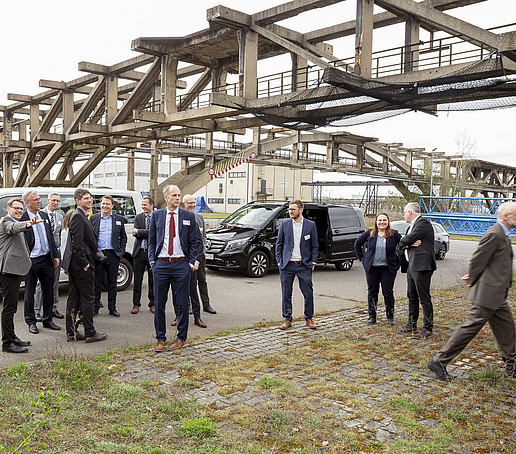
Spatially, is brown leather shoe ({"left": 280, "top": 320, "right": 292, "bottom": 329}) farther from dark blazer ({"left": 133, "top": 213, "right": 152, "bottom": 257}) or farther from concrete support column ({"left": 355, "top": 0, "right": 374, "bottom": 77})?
concrete support column ({"left": 355, "top": 0, "right": 374, "bottom": 77})

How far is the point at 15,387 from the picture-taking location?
4844mm

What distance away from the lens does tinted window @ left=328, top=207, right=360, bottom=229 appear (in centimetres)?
1502

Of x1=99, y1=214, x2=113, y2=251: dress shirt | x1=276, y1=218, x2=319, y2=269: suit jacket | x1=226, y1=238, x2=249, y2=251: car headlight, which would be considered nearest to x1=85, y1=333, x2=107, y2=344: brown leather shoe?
x1=99, y1=214, x2=113, y2=251: dress shirt

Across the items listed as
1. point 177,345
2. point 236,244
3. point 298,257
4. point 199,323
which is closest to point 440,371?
point 298,257

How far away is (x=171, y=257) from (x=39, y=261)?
2.22 metres

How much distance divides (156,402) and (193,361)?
4.49 ft

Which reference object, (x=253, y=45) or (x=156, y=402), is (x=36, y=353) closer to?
(x=156, y=402)

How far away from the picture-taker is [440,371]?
549cm

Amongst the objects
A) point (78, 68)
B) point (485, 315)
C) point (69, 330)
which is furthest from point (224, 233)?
point (78, 68)

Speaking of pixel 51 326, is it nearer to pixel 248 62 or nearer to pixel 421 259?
pixel 421 259

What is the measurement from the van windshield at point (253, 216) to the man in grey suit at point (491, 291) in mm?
8414

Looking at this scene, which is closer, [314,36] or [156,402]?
[156,402]

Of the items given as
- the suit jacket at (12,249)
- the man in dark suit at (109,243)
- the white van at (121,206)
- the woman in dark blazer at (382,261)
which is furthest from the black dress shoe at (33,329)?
the woman in dark blazer at (382,261)

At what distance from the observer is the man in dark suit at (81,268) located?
21.9ft
